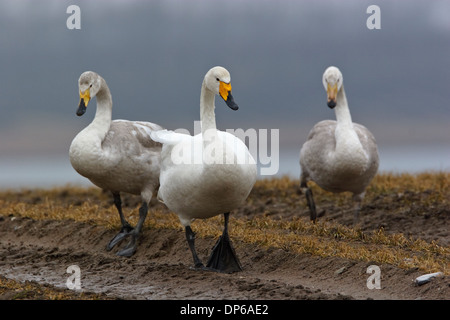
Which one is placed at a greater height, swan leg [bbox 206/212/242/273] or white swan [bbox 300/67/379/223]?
white swan [bbox 300/67/379/223]

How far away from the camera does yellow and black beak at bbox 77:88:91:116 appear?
9.01 m

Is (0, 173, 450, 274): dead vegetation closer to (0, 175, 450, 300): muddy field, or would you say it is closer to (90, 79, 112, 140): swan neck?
(0, 175, 450, 300): muddy field

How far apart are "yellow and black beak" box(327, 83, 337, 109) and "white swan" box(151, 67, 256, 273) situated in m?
2.66

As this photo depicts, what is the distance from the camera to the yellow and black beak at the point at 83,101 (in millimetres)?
9009

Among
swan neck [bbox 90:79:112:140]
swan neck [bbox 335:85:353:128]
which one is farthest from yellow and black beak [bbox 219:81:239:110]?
swan neck [bbox 335:85:353:128]

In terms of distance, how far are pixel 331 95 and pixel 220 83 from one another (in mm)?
3077

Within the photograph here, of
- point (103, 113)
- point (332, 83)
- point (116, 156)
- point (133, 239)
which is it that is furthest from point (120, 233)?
point (332, 83)

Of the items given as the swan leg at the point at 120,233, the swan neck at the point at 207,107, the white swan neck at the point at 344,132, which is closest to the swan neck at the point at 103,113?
the swan leg at the point at 120,233

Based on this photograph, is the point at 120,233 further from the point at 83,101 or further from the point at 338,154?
the point at 338,154

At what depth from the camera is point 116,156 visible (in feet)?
29.1

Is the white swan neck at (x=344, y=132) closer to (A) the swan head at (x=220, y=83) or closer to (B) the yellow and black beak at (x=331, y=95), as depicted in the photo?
(B) the yellow and black beak at (x=331, y=95)
